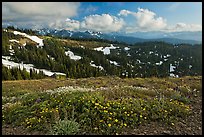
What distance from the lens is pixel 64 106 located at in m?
9.67

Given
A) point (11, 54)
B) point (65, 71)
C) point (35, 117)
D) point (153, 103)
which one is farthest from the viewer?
point (11, 54)

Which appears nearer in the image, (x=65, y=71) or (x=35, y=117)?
(x=35, y=117)

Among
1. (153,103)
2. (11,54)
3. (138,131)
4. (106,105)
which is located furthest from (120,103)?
(11,54)

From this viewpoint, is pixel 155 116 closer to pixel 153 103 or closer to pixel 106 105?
pixel 153 103

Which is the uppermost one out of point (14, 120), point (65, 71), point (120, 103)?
point (120, 103)

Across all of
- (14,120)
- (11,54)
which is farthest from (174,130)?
(11,54)

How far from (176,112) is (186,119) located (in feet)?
1.70

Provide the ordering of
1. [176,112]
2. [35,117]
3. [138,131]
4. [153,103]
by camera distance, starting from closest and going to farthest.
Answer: [138,131] < [35,117] < [176,112] < [153,103]

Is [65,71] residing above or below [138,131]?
below

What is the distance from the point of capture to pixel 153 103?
403 inches

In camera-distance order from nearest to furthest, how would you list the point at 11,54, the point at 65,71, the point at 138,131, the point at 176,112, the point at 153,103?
the point at 138,131 → the point at 176,112 → the point at 153,103 → the point at 65,71 → the point at 11,54

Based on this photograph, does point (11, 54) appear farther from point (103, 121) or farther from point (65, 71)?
point (103, 121)

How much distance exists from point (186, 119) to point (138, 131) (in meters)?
2.50

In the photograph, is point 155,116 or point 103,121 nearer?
point 103,121
